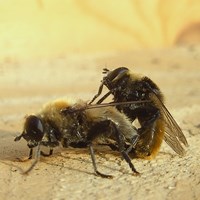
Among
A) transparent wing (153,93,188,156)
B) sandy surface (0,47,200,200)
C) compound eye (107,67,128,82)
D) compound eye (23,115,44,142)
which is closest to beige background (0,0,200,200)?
sandy surface (0,47,200,200)

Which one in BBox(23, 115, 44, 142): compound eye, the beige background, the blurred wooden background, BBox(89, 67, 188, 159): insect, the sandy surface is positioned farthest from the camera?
the blurred wooden background

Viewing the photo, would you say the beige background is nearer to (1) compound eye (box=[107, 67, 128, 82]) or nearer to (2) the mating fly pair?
(2) the mating fly pair

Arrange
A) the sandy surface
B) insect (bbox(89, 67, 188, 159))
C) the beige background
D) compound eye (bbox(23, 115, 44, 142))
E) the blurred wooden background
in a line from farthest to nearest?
1. the blurred wooden background
2. insect (bbox(89, 67, 188, 159))
3. compound eye (bbox(23, 115, 44, 142))
4. the beige background
5. the sandy surface

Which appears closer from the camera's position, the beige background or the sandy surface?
the sandy surface

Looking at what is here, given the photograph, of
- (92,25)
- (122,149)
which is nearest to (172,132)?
(122,149)

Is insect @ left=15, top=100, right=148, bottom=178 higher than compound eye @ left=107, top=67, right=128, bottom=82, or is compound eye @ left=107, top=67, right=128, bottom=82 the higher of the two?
compound eye @ left=107, top=67, right=128, bottom=82

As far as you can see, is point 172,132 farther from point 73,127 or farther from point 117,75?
point 73,127

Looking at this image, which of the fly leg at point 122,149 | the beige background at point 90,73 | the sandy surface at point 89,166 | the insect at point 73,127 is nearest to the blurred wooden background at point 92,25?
the beige background at point 90,73
